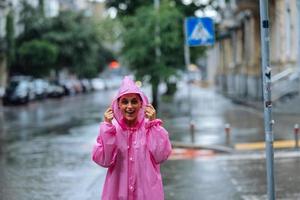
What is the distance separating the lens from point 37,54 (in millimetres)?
52906

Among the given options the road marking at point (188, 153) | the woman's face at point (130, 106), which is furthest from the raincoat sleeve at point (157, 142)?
the road marking at point (188, 153)

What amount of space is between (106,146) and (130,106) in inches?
14.0

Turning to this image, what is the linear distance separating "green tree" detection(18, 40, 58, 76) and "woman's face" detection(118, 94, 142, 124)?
48.4m

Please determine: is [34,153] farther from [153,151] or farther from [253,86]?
[253,86]

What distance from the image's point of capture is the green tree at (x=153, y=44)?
2811cm

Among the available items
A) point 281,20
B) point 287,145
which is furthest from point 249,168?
point 281,20

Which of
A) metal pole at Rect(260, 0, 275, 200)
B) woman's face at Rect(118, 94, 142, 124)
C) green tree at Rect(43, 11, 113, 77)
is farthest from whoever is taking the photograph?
green tree at Rect(43, 11, 113, 77)

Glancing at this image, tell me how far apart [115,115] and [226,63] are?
5654 centimetres

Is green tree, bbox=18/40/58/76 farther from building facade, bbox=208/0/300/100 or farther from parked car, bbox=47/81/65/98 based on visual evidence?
building facade, bbox=208/0/300/100

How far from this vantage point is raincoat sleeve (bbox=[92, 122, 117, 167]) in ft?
16.1

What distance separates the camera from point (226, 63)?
61.0 m

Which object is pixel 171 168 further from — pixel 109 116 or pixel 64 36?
pixel 64 36

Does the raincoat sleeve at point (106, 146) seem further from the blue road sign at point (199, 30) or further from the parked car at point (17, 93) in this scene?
the parked car at point (17, 93)

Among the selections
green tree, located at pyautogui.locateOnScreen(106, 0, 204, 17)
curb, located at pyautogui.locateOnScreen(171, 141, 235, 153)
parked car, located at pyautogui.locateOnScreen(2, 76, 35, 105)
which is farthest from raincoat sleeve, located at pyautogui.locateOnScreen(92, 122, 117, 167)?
parked car, located at pyautogui.locateOnScreen(2, 76, 35, 105)
